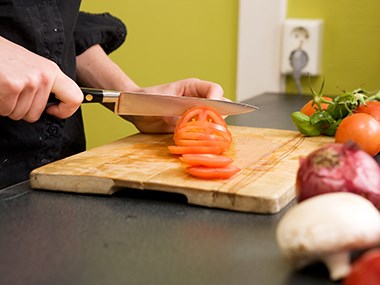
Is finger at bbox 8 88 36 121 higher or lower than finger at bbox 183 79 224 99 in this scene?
higher

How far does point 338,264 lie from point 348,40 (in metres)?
1.24

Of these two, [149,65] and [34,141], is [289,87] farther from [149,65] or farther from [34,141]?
[34,141]

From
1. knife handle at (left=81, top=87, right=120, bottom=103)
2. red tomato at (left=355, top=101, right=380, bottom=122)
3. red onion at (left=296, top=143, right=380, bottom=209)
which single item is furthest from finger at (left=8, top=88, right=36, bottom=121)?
red tomato at (left=355, top=101, right=380, bottom=122)

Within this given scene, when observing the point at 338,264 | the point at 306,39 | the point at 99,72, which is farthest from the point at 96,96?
the point at 306,39

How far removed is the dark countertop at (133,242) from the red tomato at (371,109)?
416 mm

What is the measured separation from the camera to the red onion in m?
0.70

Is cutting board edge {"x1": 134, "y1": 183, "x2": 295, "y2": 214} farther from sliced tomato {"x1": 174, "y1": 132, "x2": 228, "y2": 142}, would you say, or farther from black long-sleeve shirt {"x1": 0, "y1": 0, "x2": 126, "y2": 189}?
black long-sleeve shirt {"x1": 0, "y1": 0, "x2": 126, "y2": 189}

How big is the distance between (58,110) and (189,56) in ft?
3.15

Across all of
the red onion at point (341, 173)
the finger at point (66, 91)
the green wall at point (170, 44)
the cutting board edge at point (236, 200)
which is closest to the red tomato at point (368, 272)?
the red onion at point (341, 173)

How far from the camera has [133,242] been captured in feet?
2.46

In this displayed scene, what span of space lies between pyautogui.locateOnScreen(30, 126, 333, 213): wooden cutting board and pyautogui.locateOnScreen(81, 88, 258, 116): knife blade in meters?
0.05

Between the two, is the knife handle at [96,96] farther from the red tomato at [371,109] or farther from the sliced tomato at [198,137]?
the red tomato at [371,109]

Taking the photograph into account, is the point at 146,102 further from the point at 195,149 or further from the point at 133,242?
the point at 133,242

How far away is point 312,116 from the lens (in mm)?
1246
